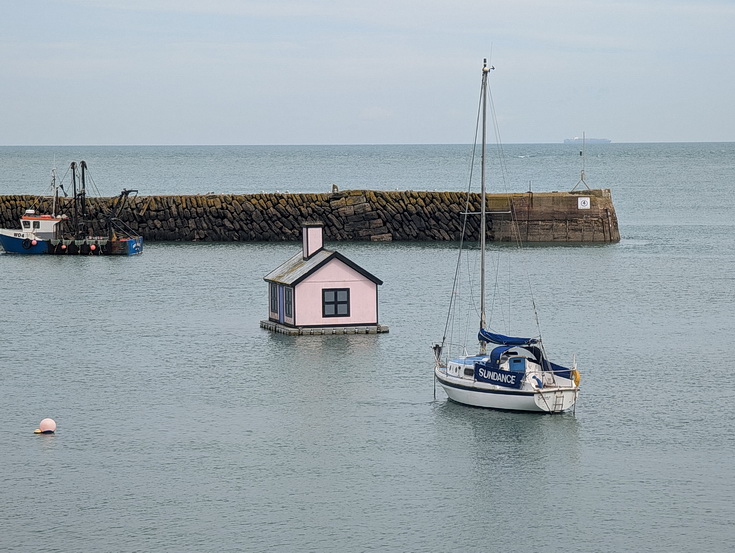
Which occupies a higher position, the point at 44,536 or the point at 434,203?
the point at 434,203

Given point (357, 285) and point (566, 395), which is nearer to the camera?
point (566, 395)

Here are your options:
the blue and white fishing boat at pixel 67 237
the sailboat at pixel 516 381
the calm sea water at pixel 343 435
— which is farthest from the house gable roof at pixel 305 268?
the blue and white fishing boat at pixel 67 237

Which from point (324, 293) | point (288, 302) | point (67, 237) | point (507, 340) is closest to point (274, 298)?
point (288, 302)

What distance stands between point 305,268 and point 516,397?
1327cm

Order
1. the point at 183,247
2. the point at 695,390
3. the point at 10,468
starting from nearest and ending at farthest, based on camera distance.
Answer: the point at 10,468 < the point at 695,390 < the point at 183,247

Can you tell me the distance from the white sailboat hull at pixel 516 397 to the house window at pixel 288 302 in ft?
39.9

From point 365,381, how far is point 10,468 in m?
12.4

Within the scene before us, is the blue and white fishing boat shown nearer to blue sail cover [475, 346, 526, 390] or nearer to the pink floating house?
the pink floating house

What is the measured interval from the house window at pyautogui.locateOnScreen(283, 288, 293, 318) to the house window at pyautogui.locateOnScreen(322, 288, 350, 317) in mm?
1266

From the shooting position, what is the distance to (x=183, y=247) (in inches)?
3196

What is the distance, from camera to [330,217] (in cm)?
8469

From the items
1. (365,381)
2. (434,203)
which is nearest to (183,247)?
(434,203)

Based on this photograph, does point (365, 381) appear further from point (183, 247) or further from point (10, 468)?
point (183, 247)

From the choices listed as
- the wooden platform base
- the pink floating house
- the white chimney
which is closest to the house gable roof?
the pink floating house
